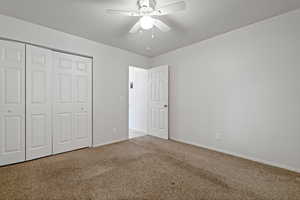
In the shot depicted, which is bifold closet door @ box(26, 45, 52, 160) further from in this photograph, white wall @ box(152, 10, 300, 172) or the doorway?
white wall @ box(152, 10, 300, 172)

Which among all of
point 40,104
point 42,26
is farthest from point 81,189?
point 42,26

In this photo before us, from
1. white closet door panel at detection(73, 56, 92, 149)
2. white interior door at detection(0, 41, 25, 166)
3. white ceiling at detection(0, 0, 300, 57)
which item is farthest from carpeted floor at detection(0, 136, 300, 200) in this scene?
white ceiling at detection(0, 0, 300, 57)

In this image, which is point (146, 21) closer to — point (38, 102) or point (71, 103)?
point (71, 103)

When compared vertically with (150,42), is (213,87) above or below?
below

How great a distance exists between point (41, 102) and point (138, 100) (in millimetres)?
2964

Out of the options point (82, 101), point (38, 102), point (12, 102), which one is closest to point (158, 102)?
point (82, 101)

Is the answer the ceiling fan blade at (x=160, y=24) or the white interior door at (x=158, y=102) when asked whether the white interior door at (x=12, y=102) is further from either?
the white interior door at (x=158, y=102)

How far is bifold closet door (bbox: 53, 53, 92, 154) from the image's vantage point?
9.41 ft

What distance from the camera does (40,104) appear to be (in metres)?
2.65

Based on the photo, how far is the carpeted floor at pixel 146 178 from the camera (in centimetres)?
168

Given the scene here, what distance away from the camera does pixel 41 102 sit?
8.72 ft

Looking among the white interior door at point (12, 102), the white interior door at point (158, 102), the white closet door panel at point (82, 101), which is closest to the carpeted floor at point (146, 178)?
the white interior door at point (12, 102)

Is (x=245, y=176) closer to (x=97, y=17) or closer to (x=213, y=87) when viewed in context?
(x=213, y=87)

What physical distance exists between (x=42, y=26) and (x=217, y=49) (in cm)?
347
